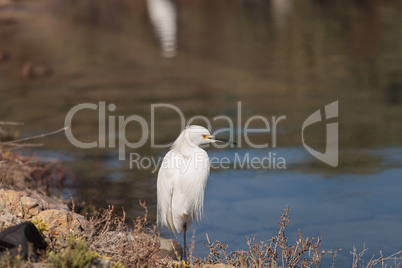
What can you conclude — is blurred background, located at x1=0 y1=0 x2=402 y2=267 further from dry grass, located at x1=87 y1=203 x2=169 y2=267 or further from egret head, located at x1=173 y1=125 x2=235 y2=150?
dry grass, located at x1=87 y1=203 x2=169 y2=267

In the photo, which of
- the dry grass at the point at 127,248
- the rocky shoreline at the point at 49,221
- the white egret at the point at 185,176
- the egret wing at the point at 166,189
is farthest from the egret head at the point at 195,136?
the dry grass at the point at 127,248

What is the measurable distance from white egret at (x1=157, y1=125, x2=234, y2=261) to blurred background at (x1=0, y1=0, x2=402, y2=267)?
0.64 meters

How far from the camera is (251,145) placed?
10695mm

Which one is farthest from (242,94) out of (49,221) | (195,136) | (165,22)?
(165,22)

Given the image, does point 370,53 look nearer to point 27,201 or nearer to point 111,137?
point 111,137

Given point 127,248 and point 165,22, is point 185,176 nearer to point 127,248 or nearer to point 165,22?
point 127,248

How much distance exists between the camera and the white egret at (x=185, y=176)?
6.48 meters

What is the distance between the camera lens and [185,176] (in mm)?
6598

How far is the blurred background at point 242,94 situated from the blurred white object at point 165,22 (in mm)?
96

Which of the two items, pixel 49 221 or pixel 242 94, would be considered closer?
pixel 49 221

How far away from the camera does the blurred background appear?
326 inches

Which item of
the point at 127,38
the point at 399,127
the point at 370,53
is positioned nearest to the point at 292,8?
the point at 127,38

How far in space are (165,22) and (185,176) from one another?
2079 cm

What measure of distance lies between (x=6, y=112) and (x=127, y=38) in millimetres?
9720
